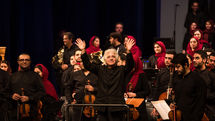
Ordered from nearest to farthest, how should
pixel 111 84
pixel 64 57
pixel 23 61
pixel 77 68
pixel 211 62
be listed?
pixel 111 84 < pixel 23 61 < pixel 211 62 < pixel 77 68 < pixel 64 57

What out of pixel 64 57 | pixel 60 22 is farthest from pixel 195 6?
pixel 64 57

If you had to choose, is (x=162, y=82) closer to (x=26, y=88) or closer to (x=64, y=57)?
(x=26, y=88)

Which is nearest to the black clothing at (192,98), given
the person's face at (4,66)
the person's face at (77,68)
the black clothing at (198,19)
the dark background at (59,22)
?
the person's face at (77,68)

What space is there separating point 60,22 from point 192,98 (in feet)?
21.5

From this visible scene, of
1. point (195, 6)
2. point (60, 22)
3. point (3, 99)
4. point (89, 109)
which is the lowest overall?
point (89, 109)

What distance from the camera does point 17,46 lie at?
415 inches

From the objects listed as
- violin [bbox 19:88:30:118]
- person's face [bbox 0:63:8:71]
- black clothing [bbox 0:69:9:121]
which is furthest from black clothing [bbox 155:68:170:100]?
person's face [bbox 0:63:8:71]

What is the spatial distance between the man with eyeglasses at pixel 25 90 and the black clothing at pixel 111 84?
1370 millimetres

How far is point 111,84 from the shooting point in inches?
224

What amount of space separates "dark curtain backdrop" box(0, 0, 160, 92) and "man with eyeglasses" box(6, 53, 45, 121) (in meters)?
3.44

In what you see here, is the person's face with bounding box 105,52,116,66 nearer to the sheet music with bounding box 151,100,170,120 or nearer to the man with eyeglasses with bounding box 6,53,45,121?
the sheet music with bounding box 151,100,170,120

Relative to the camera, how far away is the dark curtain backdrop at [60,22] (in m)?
10.5

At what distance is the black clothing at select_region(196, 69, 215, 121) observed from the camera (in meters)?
6.51

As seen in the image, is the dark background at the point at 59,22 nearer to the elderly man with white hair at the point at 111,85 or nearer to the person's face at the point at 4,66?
the person's face at the point at 4,66
